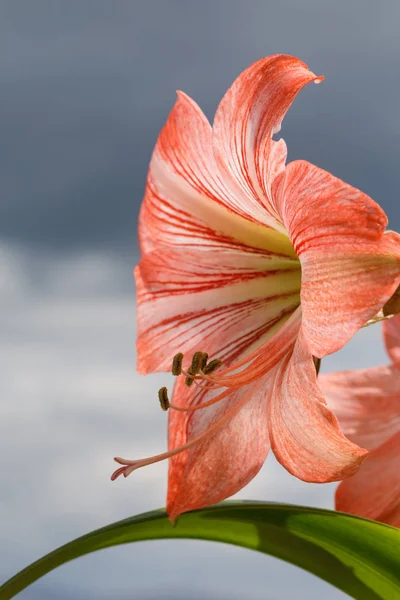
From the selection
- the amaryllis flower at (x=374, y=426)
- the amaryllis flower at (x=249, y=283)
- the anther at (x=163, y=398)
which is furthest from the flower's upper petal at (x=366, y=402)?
the anther at (x=163, y=398)

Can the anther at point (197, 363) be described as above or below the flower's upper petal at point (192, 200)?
below

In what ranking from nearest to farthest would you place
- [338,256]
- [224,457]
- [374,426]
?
1. [338,256]
2. [224,457]
3. [374,426]

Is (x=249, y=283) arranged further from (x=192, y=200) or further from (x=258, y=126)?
(x=258, y=126)

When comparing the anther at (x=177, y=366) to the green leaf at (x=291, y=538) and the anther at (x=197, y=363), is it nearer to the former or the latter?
the anther at (x=197, y=363)

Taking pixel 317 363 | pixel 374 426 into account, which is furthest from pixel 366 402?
pixel 317 363

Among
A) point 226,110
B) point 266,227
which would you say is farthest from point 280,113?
point 266,227

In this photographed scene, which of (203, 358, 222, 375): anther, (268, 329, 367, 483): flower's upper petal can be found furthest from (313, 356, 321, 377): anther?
(203, 358, 222, 375): anther

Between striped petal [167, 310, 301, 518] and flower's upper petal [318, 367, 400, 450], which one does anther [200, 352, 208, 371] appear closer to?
striped petal [167, 310, 301, 518]
